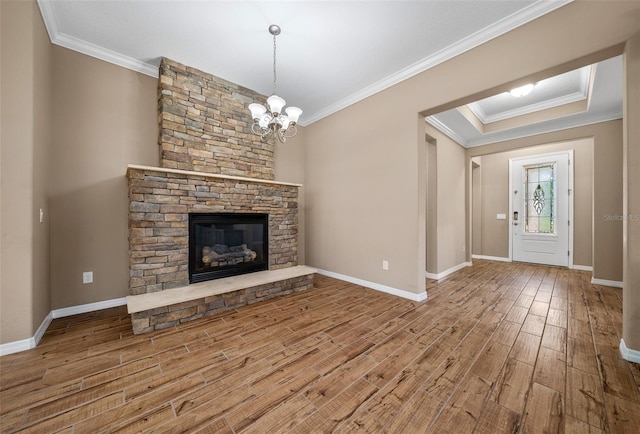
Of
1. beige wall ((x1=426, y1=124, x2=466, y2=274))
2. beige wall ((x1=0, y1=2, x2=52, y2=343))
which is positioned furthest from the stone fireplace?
beige wall ((x1=426, y1=124, x2=466, y2=274))

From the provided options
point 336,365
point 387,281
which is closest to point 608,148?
point 387,281

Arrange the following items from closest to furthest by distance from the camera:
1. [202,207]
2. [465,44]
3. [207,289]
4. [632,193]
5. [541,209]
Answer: [632,193]
[465,44]
[207,289]
[202,207]
[541,209]

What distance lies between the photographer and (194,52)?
277 centimetres

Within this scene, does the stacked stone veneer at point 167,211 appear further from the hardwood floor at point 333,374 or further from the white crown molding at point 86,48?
the white crown molding at point 86,48

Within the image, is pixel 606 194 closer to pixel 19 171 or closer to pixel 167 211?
pixel 167 211

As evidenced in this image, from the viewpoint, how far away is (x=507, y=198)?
5.57 meters

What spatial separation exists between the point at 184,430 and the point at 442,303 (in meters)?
2.82

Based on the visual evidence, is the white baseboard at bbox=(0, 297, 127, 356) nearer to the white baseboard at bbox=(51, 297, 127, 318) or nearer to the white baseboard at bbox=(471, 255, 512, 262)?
the white baseboard at bbox=(51, 297, 127, 318)

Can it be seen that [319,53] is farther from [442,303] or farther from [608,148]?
[608,148]

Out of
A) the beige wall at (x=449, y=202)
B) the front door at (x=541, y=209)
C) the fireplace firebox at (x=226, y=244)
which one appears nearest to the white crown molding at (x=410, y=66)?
the beige wall at (x=449, y=202)

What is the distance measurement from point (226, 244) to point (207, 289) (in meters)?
0.75

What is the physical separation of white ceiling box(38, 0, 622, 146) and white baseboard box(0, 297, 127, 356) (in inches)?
113

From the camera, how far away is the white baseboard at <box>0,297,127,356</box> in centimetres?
183

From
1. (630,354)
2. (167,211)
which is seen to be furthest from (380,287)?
(167,211)
